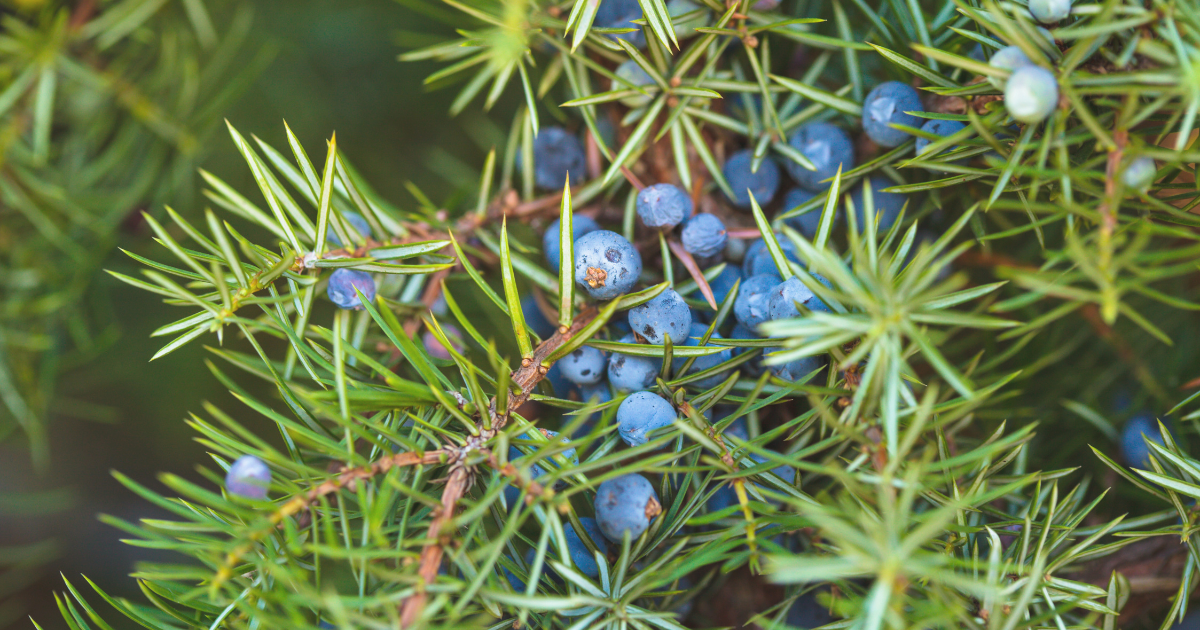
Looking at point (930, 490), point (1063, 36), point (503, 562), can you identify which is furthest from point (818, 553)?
point (1063, 36)

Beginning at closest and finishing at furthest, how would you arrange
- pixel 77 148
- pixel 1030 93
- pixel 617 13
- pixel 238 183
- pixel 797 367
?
pixel 1030 93
pixel 797 367
pixel 617 13
pixel 77 148
pixel 238 183

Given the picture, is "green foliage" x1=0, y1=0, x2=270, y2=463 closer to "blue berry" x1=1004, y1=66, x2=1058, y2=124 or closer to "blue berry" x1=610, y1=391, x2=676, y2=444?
"blue berry" x1=610, y1=391, x2=676, y2=444

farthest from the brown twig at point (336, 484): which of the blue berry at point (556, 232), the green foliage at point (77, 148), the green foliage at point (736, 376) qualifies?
the green foliage at point (77, 148)

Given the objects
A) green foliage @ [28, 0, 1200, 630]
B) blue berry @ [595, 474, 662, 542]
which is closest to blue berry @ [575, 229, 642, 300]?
green foliage @ [28, 0, 1200, 630]

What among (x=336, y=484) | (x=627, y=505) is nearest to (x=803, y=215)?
(x=627, y=505)

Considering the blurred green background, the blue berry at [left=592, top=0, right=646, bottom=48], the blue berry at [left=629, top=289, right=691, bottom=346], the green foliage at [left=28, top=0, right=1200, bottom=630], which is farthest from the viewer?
the blurred green background

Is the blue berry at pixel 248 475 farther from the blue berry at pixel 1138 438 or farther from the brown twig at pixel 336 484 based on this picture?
the blue berry at pixel 1138 438

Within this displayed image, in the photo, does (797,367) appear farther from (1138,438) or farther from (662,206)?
(1138,438)
